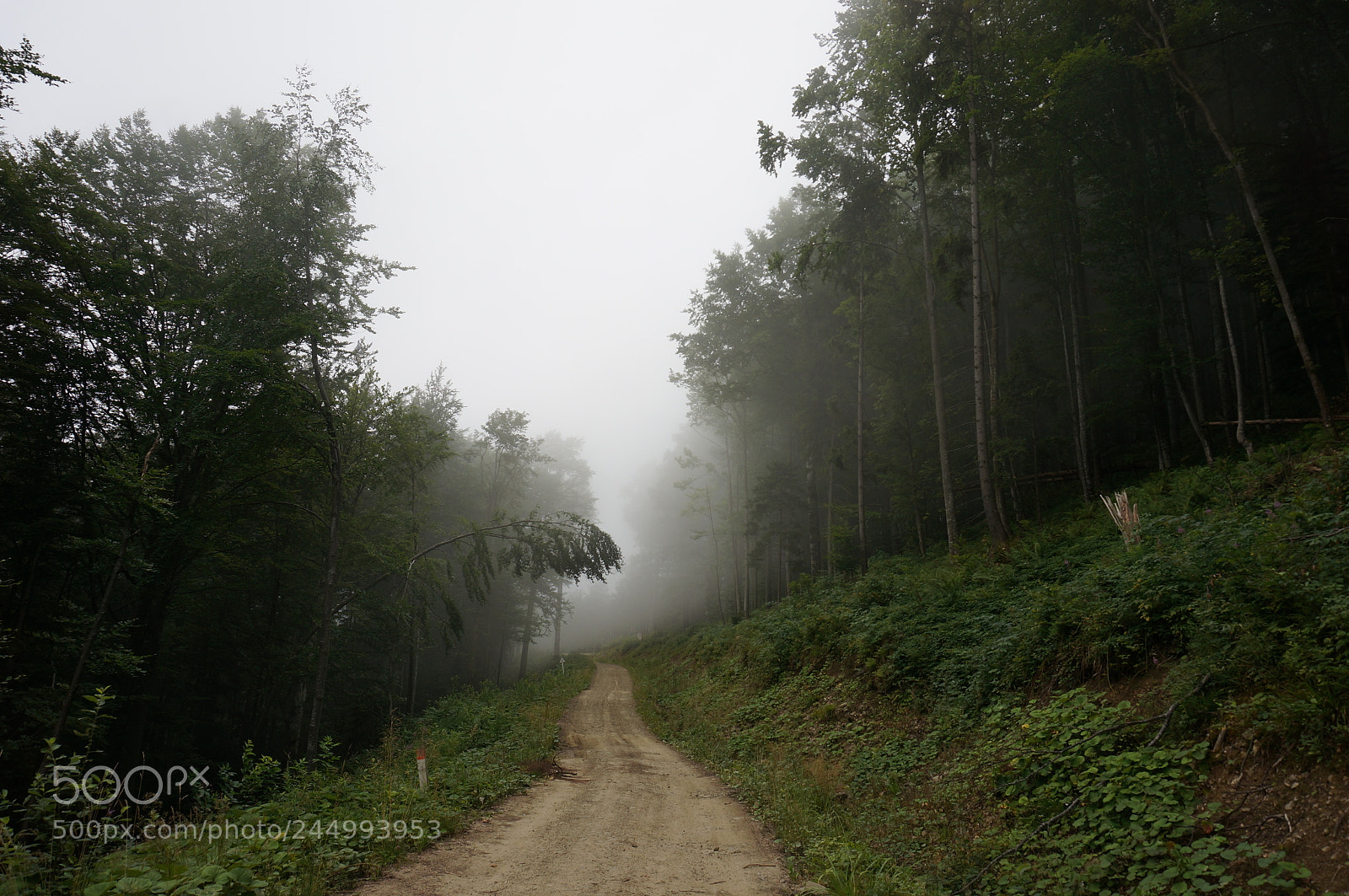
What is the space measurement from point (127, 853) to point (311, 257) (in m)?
16.3

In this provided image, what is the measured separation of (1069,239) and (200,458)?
27078 millimetres

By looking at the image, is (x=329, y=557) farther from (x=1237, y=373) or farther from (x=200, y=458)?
(x=1237, y=373)

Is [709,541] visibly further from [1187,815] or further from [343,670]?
[1187,815]

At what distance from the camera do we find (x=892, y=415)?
70.4ft

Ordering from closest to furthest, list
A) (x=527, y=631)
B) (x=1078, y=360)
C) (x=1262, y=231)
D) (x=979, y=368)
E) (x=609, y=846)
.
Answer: (x=609, y=846) → (x=1262, y=231) → (x=979, y=368) → (x=1078, y=360) → (x=527, y=631)

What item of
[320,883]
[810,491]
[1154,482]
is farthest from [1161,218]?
[320,883]

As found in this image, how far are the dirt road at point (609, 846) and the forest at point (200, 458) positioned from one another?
527 cm

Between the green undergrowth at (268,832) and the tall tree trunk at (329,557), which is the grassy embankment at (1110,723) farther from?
the tall tree trunk at (329,557)

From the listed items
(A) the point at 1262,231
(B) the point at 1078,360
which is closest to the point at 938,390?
(B) the point at 1078,360

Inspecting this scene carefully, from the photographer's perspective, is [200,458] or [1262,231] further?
[200,458]

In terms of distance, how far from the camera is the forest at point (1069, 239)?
1334 centimetres

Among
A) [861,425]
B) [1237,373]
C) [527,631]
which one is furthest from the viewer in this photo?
[527,631]

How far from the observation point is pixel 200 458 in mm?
14688

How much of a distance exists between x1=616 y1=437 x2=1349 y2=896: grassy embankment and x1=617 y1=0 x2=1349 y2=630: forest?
15.4 feet
